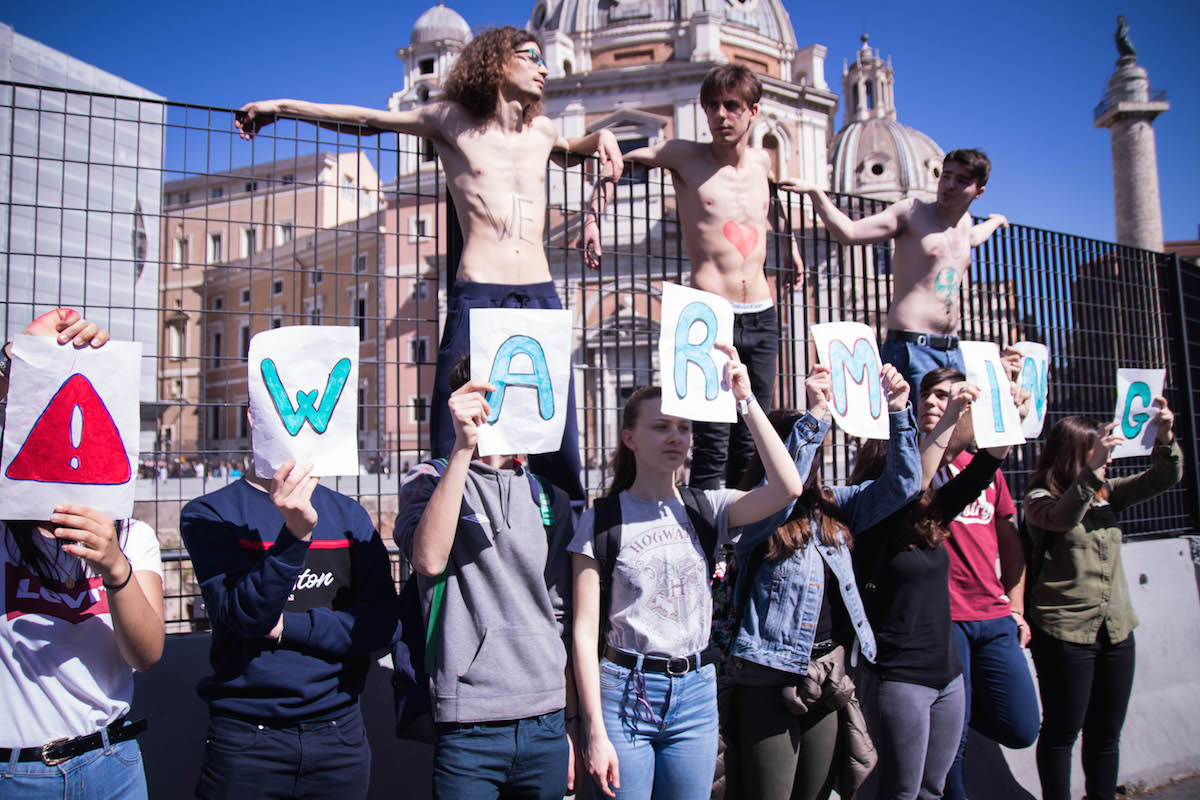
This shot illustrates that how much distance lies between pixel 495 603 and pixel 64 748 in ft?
3.99

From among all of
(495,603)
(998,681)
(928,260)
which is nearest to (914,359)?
A: (928,260)

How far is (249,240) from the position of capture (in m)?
4.14

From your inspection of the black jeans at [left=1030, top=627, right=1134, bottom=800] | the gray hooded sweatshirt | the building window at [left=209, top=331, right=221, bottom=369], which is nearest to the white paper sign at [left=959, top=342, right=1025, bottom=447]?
the black jeans at [left=1030, top=627, right=1134, bottom=800]

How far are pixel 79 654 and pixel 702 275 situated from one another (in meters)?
3.25

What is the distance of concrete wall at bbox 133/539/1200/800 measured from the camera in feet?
11.0

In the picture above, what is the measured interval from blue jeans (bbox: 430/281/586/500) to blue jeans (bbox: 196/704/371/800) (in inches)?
53.6

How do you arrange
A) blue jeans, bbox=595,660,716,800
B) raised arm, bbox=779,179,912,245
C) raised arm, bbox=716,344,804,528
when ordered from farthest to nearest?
raised arm, bbox=779,179,912,245
raised arm, bbox=716,344,804,528
blue jeans, bbox=595,660,716,800

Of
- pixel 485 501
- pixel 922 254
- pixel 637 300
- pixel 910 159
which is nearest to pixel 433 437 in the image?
pixel 485 501

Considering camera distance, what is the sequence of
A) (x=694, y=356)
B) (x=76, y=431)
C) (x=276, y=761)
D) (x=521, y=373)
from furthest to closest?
(x=694, y=356)
(x=521, y=373)
(x=276, y=761)
(x=76, y=431)

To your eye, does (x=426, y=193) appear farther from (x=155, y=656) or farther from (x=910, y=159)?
(x=910, y=159)

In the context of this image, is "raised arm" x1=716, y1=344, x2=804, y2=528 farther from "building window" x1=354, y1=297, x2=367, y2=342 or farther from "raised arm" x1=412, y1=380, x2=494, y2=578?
"building window" x1=354, y1=297, x2=367, y2=342

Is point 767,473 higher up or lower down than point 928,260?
lower down

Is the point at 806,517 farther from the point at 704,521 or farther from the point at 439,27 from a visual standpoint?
the point at 439,27

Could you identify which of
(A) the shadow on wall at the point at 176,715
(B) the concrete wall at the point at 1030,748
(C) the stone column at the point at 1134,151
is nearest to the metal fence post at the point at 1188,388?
(B) the concrete wall at the point at 1030,748
